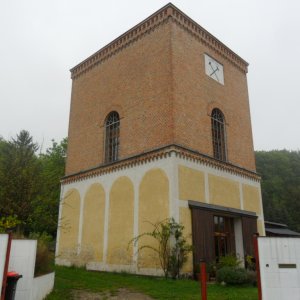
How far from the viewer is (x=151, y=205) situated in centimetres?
1650

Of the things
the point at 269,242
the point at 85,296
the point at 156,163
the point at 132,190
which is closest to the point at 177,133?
the point at 156,163

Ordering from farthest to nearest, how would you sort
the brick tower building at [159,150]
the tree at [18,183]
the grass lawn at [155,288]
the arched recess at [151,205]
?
the brick tower building at [159,150], the arched recess at [151,205], the tree at [18,183], the grass lawn at [155,288]

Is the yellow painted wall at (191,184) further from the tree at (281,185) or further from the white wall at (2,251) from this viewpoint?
the tree at (281,185)

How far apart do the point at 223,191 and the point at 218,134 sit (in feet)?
11.3

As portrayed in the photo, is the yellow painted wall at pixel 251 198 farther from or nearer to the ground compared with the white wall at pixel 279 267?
farther from the ground

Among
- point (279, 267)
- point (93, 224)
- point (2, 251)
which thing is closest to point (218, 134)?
point (93, 224)

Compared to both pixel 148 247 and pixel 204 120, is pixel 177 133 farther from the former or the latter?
pixel 148 247

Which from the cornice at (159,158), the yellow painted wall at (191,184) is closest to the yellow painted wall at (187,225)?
the yellow painted wall at (191,184)

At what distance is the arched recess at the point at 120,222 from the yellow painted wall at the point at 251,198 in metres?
6.66

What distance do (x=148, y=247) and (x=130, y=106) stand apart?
25.0 ft

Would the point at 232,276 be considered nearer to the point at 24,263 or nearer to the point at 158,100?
the point at 24,263

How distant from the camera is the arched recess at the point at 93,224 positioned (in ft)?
61.7

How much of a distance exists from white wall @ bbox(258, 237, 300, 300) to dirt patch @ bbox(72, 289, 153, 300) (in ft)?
14.3

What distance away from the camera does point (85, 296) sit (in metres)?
10.3
